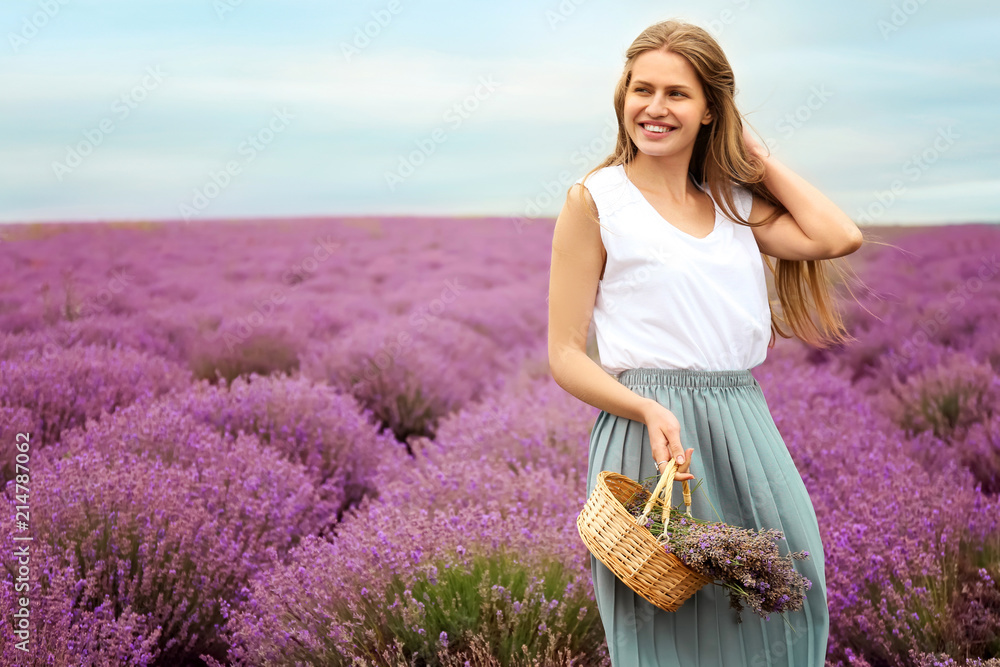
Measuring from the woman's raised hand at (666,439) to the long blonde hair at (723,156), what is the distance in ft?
1.85

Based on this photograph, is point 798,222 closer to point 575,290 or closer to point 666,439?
point 575,290

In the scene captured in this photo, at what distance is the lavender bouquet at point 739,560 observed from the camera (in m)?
1.38

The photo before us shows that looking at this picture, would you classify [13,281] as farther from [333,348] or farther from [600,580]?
[600,580]

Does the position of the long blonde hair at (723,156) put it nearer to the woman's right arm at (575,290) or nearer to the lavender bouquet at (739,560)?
the woman's right arm at (575,290)

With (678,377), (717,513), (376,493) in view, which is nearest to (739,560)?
(717,513)

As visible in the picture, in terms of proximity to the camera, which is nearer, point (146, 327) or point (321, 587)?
point (321, 587)

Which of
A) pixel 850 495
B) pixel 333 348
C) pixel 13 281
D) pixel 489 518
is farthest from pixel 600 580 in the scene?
pixel 13 281

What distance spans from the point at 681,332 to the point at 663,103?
478mm

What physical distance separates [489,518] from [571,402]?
5.60ft

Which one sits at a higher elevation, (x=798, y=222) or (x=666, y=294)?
(x=798, y=222)

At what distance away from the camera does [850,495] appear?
291 cm

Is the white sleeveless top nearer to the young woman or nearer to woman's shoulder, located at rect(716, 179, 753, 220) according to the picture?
the young woman

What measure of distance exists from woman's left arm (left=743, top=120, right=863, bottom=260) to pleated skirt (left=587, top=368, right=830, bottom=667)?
366 mm

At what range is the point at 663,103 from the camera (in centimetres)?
171
